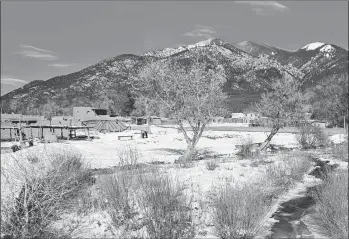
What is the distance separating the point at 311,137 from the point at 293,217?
22.0 metres

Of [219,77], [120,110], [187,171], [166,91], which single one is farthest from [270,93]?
[120,110]

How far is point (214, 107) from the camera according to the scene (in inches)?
892

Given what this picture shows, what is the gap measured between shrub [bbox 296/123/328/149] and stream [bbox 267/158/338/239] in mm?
16798

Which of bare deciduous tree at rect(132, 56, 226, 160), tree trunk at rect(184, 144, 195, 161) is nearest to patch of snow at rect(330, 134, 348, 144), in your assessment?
bare deciduous tree at rect(132, 56, 226, 160)

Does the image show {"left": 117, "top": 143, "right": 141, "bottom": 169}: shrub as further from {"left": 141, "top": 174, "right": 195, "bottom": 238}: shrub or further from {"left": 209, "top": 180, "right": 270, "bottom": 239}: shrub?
{"left": 209, "top": 180, "right": 270, "bottom": 239}: shrub

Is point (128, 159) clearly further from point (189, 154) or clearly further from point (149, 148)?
point (149, 148)

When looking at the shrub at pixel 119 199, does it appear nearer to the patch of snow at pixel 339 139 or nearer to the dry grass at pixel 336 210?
the dry grass at pixel 336 210

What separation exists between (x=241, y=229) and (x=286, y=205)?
14.9 feet

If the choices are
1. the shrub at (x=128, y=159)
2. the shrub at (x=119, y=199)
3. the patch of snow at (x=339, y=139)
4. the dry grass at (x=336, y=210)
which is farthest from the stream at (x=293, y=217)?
the patch of snow at (x=339, y=139)

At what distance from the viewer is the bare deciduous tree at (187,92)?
22062 millimetres

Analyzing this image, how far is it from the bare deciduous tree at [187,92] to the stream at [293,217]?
8721 millimetres

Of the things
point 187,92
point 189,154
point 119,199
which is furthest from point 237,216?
point 187,92

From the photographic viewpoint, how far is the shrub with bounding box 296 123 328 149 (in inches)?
1215

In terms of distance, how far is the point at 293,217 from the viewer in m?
11.1
